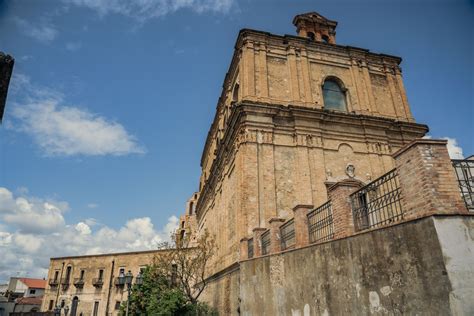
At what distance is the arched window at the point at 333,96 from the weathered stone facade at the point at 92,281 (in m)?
27.9

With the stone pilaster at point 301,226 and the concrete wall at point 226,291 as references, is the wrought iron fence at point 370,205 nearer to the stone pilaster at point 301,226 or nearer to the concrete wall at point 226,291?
the stone pilaster at point 301,226

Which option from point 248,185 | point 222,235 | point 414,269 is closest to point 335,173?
point 248,185

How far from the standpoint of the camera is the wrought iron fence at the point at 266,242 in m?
10.7

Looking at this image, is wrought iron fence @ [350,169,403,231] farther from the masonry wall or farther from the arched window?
the arched window

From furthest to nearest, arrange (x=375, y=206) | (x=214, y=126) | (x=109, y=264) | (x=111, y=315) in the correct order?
(x=109, y=264)
(x=111, y=315)
(x=214, y=126)
(x=375, y=206)

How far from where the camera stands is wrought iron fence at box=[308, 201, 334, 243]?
24.1 ft

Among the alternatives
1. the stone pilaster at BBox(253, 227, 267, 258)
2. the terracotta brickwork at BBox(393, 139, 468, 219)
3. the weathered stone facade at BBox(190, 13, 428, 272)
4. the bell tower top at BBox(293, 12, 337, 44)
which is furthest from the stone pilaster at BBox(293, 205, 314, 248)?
the bell tower top at BBox(293, 12, 337, 44)

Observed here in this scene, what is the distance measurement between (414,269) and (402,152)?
5.51ft

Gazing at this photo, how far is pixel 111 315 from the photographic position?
3562 centimetres

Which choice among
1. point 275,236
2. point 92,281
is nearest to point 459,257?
point 275,236

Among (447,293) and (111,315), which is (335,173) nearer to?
(447,293)

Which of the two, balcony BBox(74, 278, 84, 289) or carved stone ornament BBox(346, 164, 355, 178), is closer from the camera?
carved stone ornament BBox(346, 164, 355, 178)

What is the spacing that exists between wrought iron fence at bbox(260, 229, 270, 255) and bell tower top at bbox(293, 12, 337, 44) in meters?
14.4

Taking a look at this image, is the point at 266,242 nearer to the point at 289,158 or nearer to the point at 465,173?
the point at 289,158
